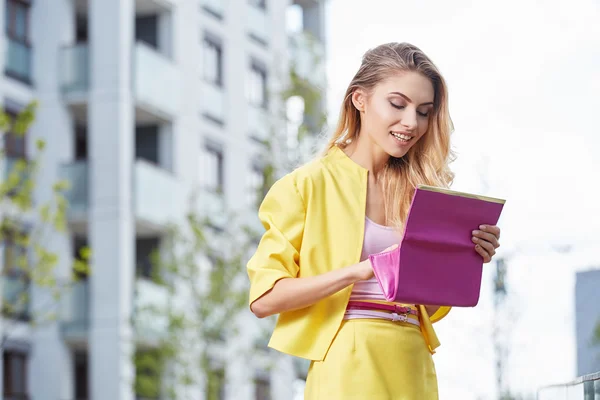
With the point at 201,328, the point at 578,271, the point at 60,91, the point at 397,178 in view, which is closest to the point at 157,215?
the point at 60,91

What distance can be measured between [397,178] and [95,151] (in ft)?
73.0

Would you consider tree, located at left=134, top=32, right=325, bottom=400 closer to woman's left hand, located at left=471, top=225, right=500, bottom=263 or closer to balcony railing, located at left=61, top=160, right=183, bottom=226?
balcony railing, located at left=61, top=160, right=183, bottom=226

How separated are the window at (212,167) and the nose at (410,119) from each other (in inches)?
988

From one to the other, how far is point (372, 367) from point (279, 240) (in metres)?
0.43

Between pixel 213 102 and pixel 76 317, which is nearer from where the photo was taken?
pixel 76 317

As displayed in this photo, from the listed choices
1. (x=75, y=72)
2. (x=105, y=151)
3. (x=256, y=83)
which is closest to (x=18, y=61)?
(x=75, y=72)

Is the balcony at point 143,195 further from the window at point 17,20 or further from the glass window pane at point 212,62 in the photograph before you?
the glass window pane at point 212,62

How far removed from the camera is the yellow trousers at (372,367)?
11.7ft

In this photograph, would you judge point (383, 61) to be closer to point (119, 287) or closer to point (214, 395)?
point (214, 395)

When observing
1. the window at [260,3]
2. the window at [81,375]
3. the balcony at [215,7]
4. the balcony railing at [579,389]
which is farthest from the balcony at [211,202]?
the balcony railing at [579,389]

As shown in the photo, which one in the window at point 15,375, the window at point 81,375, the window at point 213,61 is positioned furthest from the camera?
the window at point 213,61

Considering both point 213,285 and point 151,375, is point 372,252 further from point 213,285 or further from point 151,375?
point 151,375

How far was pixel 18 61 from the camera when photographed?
83.3ft

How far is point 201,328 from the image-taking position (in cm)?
2200
